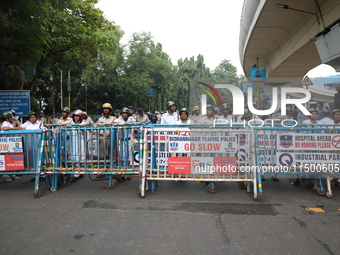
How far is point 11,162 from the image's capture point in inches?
222

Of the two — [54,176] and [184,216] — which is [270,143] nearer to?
[184,216]

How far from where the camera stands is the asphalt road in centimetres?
329

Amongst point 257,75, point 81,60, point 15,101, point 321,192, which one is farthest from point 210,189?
point 81,60

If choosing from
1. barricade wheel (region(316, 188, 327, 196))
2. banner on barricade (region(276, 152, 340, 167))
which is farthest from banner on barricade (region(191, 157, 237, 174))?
barricade wheel (region(316, 188, 327, 196))

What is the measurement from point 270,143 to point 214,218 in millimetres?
2333

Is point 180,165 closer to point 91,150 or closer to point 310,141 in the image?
point 91,150

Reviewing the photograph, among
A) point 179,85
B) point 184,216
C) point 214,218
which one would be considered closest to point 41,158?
point 184,216

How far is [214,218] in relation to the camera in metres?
4.16

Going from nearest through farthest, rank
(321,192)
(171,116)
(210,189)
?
(321,192), (210,189), (171,116)

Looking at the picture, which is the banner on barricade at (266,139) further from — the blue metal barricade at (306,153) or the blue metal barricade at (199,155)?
the blue metal barricade at (199,155)

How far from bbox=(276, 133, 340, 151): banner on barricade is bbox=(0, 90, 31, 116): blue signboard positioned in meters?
11.6

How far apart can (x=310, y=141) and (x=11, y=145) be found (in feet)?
20.8

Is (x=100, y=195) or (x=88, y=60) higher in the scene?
(x=88, y=60)

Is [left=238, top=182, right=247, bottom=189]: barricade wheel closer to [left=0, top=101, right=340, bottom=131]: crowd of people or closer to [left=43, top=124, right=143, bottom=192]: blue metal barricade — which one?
[left=0, top=101, right=340, bottom=131]: crowd of people
